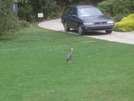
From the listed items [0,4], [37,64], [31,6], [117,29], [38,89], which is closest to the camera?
[38,89]

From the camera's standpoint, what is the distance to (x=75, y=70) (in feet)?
28.4

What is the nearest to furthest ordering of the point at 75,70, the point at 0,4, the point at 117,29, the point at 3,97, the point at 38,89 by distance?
the point at 3,97 → the point at 38,89 → the point at 75,70 → the point at 0,4 → the point at 117,29

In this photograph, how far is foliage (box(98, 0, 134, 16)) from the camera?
80.1ft

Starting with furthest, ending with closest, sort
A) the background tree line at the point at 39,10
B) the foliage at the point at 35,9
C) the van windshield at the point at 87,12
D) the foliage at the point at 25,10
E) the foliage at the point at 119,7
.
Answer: the foliage at the point at 35,9 → the foliage at the point at 25,10 → the foliage at the point at 119,7 → the van windshield at the point at 87,12 → the background tree line at the point at 39,10

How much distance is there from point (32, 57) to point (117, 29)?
9483 mm

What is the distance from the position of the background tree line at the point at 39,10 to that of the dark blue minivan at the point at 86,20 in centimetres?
294

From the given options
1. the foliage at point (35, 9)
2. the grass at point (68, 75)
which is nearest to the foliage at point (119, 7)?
the foliage at point (35, 9)

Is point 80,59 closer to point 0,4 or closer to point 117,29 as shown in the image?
point 0,4

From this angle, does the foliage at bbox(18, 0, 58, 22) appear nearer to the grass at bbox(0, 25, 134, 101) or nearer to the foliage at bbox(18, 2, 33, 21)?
the foliage at bbox(18, 2, 33, 21)

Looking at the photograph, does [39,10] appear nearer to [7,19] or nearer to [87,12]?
[87,12]

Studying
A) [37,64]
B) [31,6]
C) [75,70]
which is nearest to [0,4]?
[37,64]

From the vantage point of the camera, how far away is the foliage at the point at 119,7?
24.4 meters

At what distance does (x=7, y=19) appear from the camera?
1702cm

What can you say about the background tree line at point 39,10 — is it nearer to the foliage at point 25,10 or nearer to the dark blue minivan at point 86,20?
the foliage at point 25,10
